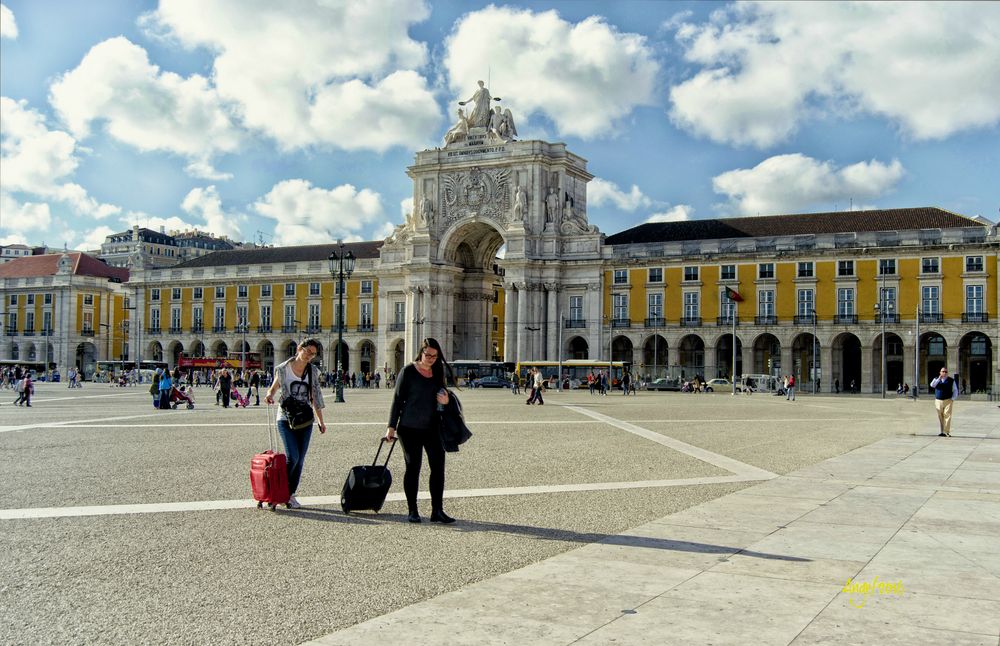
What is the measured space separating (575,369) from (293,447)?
201 ft

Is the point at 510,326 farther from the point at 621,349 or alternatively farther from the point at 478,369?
the point at 621,349

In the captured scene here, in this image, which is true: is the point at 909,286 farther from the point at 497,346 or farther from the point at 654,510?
the point at 654,510

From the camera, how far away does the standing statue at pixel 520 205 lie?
74.2 metres

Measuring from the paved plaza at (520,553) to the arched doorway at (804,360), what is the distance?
5441cm

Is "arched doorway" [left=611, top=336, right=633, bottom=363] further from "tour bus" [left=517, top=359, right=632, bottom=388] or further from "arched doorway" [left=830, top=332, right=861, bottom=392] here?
"arched doorway" [left=830, top=332, right=861, bottom=392]

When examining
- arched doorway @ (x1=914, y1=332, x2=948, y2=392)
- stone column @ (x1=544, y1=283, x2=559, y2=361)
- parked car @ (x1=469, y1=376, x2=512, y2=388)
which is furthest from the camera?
stone column @ (x1=544, y1=283, x2=559, y2=361)

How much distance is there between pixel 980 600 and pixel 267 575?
4.88m

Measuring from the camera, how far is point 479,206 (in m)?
77.2

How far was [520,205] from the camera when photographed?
74062mm

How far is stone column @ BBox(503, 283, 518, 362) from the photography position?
75062mm

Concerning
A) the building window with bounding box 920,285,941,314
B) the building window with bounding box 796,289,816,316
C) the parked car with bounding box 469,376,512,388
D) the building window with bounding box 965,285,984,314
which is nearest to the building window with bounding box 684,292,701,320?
the building window with bounding box 796,289,816,316

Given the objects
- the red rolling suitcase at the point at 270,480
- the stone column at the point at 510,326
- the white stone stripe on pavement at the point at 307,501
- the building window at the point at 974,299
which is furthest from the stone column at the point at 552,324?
the red rolling suitcase at the point at 270,480

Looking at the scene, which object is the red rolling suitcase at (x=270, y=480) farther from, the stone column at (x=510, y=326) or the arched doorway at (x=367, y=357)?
the arched doorway at (x=367, y=357)

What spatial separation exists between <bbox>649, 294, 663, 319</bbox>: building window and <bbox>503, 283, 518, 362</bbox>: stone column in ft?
33.4
